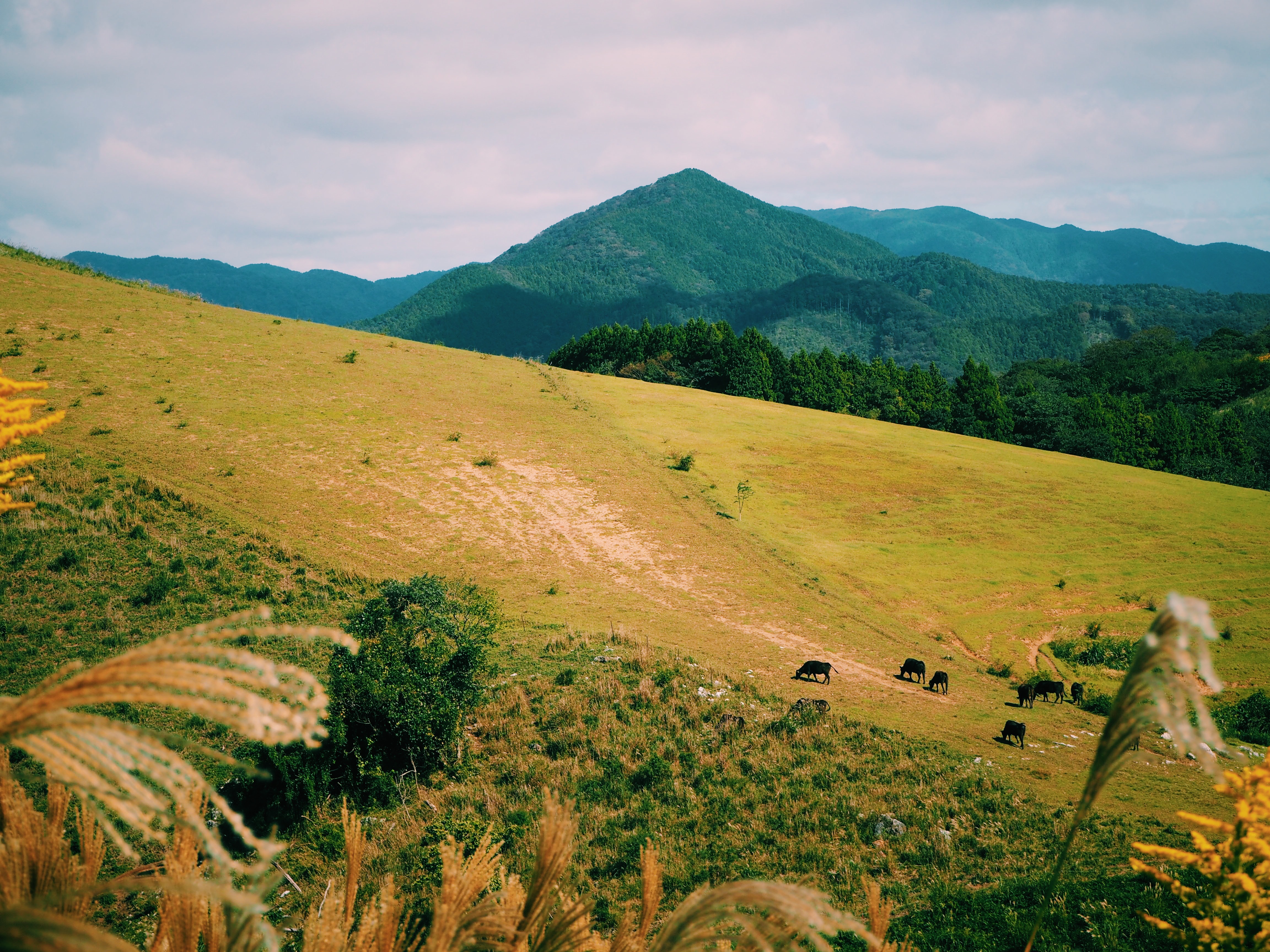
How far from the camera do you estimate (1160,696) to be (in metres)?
1.98

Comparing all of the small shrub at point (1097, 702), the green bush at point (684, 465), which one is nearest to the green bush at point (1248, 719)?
the small shrub at point (1097, 702)

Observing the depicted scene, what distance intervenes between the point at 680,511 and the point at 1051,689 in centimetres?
1625

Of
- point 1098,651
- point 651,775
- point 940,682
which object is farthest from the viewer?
point 1098,651

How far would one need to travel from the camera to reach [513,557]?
24.7 m

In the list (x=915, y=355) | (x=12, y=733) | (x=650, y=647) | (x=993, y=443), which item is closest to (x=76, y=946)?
(x=12, y=733)

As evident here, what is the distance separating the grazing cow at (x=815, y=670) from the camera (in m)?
17.0

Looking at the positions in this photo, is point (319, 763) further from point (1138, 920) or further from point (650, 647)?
point (1138, 920)

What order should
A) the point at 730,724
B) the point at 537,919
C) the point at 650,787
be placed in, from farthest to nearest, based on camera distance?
the point at 730,724 → the point at 650,787 → the point at 537,919

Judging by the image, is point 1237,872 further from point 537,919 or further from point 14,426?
point 14,426

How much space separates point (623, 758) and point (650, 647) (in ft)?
17.8

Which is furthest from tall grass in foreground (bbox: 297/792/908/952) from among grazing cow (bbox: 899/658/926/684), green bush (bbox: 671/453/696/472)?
green bush (bbox: 671/453/696/472)

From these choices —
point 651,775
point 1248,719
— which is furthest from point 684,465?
point 651,775

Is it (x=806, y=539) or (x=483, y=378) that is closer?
(x=806, y=539)

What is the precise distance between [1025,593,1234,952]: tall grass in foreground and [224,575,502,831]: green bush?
9.77 meters
